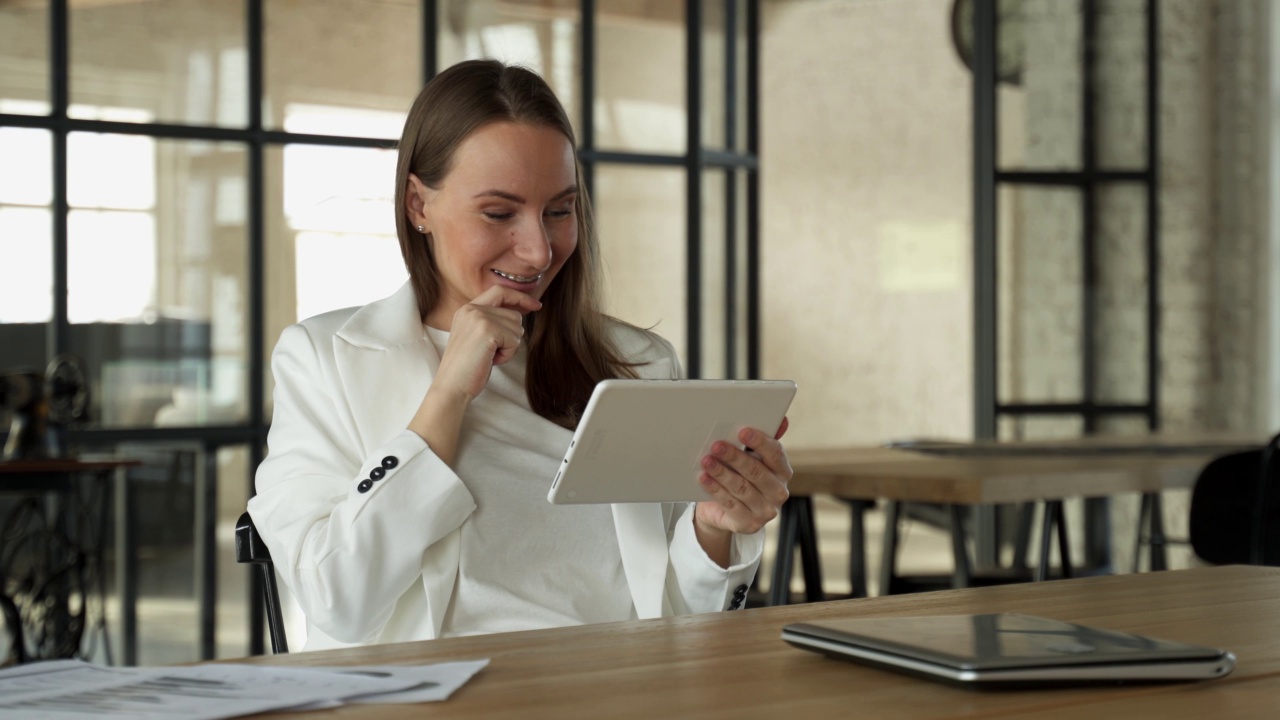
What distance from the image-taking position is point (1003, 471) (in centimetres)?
335

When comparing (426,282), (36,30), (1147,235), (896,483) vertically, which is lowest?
(896,483)

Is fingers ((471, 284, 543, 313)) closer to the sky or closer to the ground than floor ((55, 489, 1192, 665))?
closer to the sky

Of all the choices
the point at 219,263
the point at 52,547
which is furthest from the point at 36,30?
the point at 52,547

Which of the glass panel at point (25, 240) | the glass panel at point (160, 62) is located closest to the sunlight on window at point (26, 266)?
the glass panel at point (25, 240)

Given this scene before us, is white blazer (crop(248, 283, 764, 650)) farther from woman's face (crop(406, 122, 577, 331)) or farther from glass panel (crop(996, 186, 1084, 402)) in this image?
glass panel (crop(996, 186, 1084, 402))

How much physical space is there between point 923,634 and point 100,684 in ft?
1.93

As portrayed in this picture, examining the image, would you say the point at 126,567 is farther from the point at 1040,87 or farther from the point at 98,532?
the point at 1040,87

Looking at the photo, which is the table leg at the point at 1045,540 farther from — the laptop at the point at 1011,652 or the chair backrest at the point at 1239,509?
the laptop at the point at 1011,652

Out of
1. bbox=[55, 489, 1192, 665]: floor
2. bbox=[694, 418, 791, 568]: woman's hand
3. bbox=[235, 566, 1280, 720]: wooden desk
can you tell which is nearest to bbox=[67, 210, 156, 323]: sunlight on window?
bbox=[55, 489, 1192, 665]: floor

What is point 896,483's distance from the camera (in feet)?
10.7

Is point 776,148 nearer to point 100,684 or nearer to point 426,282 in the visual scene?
point 426,282

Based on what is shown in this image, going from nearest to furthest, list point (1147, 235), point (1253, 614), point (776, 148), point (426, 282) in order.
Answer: point (1253, 614), point (426, 282), point (1147, 235), point (776, 148)

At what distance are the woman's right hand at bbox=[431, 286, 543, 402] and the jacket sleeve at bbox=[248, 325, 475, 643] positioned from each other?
83 mm

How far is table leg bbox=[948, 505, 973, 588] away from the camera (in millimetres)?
3531
